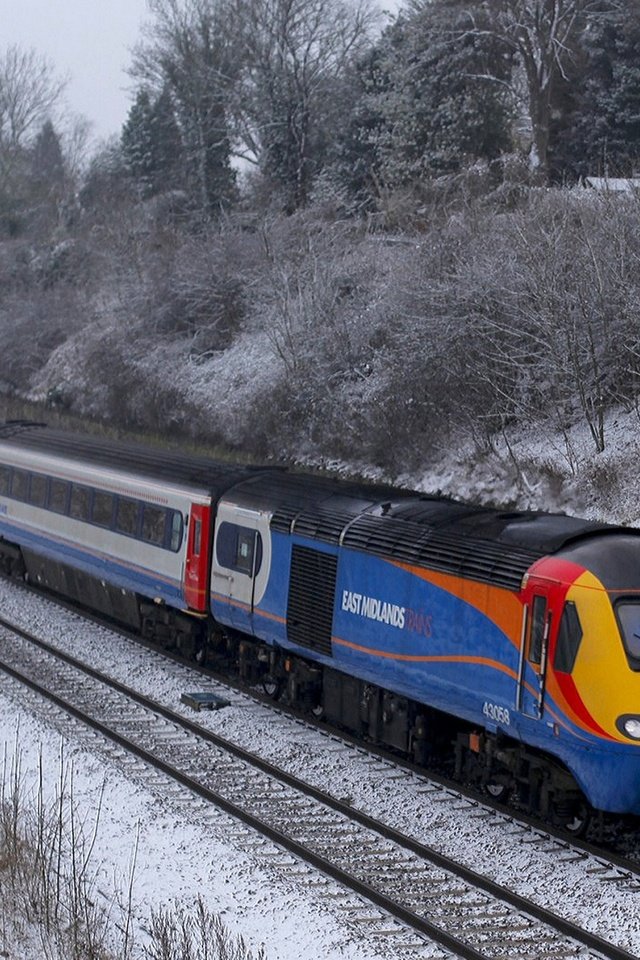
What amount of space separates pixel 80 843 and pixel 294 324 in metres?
22.8

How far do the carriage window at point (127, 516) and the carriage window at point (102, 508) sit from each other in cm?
31

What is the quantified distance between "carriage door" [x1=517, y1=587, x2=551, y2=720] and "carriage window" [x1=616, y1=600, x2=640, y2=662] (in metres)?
0.60

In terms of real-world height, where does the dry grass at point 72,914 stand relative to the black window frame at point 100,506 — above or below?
Result: below

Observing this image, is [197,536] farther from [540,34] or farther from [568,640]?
[540,34]

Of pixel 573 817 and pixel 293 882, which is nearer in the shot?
pixel 293 882

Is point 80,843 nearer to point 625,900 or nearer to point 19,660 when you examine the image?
point 625,900

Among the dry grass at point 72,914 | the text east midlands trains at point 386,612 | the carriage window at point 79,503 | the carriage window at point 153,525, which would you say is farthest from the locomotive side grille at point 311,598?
the carriage window at point 79,503

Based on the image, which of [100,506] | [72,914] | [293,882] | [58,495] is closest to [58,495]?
[58,495]

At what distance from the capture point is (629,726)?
934 centimetres

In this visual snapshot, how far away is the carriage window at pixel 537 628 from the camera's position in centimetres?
987

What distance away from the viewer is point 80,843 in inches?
405

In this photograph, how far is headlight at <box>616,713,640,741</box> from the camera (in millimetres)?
9328

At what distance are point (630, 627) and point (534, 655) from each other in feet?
2.88

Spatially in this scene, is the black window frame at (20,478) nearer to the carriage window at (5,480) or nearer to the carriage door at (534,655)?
the carriage window at (5,480)
